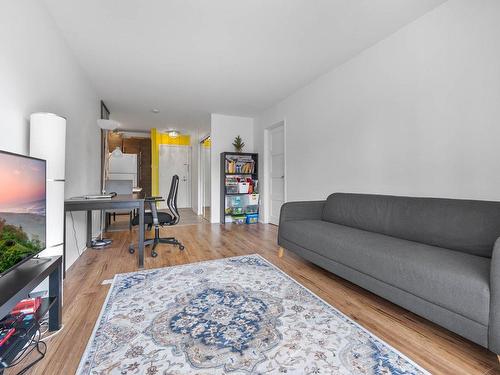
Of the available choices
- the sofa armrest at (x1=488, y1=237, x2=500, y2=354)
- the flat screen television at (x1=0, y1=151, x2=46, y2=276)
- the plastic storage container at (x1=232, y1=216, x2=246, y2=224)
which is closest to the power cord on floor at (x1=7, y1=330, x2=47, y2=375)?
the flat screen television at (x1=0, y1=151, x2=46, y2=276)

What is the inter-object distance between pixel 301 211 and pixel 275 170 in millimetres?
2121

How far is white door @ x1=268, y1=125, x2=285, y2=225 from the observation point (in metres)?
4.67

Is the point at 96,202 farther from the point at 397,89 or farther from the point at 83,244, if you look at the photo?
the point at 397,89

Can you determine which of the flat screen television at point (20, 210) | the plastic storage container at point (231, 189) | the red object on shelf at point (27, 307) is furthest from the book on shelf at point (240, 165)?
the red object on shelf at point (27, 307)

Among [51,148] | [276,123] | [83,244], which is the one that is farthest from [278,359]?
[276,123]

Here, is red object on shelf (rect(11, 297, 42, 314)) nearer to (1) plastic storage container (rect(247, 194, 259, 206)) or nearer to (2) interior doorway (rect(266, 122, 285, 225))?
(2) interior doorway (rect(266, 122, 285, 225))

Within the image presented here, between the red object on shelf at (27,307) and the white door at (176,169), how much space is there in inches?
231

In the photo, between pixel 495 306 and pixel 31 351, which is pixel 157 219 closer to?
pixel 31 351

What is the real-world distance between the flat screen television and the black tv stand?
0.06 metres

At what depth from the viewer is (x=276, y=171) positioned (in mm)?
4879

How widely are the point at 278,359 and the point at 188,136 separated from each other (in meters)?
6.89

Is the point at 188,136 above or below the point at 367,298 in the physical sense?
above

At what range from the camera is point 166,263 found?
2.62 metres

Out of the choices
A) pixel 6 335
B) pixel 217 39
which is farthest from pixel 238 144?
pixel 6 335
